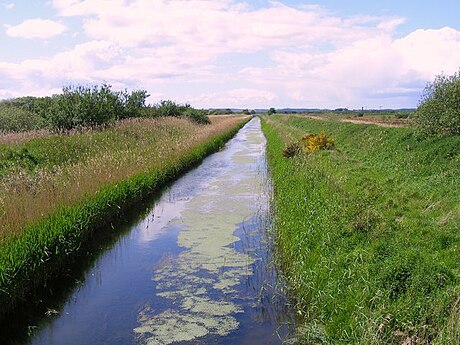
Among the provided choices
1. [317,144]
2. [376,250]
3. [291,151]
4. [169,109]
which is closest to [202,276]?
[376,250]

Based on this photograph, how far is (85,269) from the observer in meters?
8.84

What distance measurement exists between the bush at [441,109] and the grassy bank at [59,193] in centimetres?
1031

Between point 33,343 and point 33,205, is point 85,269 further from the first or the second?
point 33,343

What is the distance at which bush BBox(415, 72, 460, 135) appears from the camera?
15828 mm

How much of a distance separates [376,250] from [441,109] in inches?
464

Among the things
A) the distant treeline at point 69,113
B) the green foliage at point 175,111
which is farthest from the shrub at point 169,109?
the distant treeline at point 69,113

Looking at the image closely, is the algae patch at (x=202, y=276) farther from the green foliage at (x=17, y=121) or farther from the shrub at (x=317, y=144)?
the green foliage at (x=17, y=121)

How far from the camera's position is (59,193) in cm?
998

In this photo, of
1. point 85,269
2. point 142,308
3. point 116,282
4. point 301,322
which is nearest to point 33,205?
point 85,269

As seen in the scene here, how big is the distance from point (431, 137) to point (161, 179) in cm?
1015

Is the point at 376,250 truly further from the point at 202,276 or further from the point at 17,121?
the point at 17,121

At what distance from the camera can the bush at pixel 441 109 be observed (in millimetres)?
15828

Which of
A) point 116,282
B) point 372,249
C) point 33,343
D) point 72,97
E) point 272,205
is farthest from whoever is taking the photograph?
point 72,97

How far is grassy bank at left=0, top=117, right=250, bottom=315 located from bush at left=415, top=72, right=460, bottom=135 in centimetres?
1031
